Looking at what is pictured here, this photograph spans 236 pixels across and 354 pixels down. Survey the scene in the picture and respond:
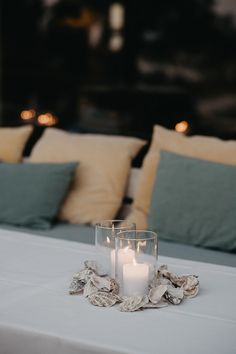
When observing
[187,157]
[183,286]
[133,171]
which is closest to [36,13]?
[133,171]

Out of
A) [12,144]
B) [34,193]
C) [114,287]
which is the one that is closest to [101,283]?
[114,287]

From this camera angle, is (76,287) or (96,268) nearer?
(76,287)

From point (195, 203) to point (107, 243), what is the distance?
2.79 feet

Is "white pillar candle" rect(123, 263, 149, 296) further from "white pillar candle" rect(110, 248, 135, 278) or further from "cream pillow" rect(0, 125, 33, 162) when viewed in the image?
"cream pillow" rect(0, 125, 33, 162)

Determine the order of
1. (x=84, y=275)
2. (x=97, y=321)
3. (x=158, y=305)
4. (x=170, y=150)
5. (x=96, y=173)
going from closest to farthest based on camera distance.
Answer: (x=97, y=321) < (x=158, y=305) < (x=84, y=275) < (x=170, y=150) < (x=96, y=173)

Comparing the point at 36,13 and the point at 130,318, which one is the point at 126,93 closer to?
the point at 36,13

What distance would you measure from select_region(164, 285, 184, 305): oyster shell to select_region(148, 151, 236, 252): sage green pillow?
87 cm

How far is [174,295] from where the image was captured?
1.55 meters

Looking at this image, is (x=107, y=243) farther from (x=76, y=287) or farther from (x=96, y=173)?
(x=96, y=173)

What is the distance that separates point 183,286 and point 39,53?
13.3 ft

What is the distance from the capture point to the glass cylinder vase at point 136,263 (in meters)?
1.53

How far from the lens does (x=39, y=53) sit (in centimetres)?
536

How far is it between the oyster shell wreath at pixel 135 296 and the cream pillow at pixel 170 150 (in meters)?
0.98

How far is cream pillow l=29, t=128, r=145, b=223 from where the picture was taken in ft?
9.33
